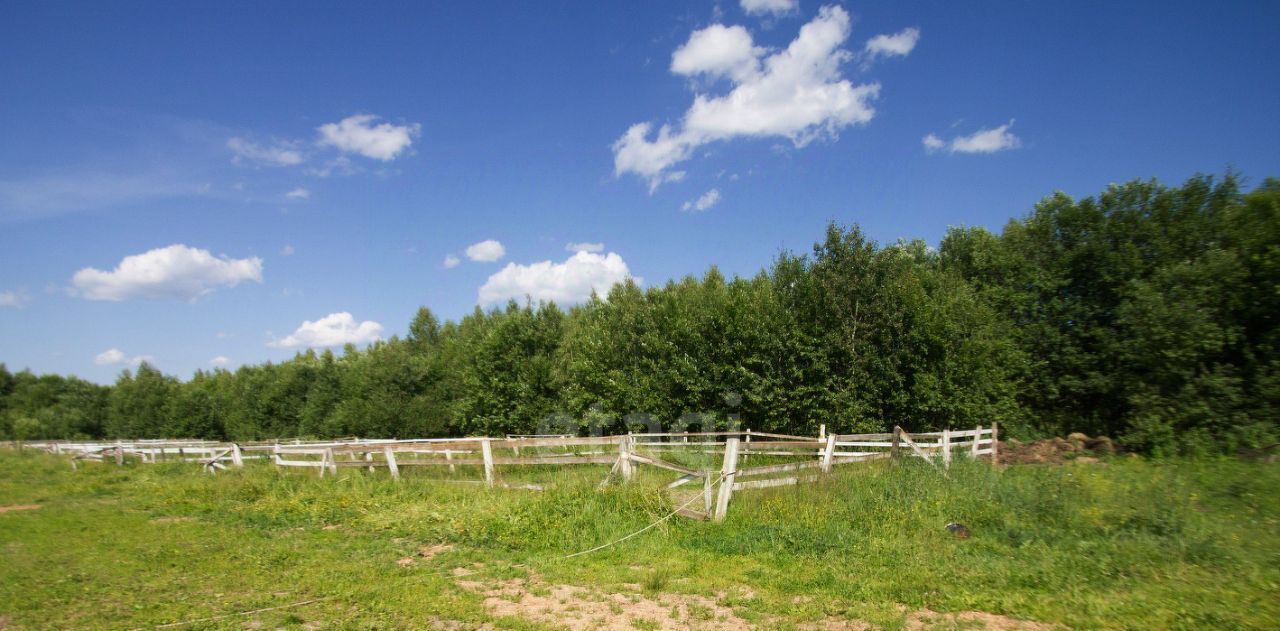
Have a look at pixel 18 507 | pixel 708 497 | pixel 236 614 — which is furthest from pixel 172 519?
pixel 708 497

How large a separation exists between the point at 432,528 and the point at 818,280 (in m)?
18.2

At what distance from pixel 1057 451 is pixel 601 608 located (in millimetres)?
19281

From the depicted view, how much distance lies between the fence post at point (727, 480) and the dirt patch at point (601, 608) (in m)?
3.09

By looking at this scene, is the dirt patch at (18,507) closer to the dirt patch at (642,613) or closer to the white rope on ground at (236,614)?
the white rope on ground at (236,614)

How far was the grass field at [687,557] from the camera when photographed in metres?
6.45

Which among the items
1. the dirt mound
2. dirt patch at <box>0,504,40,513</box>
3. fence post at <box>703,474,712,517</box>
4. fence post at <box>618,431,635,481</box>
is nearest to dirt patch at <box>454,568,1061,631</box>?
fence post at <box>703,474,712,517</box>

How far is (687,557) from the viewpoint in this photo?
851 cm

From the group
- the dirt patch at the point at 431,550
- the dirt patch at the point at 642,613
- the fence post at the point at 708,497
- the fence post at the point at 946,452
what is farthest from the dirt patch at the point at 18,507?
the fence post at the point at 946,452

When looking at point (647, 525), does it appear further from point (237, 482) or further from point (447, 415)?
point (447, 415)

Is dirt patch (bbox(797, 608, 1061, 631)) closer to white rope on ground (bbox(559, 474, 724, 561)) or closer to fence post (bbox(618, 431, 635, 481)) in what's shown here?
white rope on ground (bbox(559, 474, 724, 561))

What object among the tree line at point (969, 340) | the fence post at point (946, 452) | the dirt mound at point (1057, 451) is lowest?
the dirt mound at point (1057, 451)

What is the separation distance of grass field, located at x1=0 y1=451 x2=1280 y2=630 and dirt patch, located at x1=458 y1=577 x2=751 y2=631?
3 cm

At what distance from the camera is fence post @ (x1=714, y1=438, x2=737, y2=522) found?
1009 cm

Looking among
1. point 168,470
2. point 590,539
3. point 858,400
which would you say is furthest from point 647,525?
point 168,470
